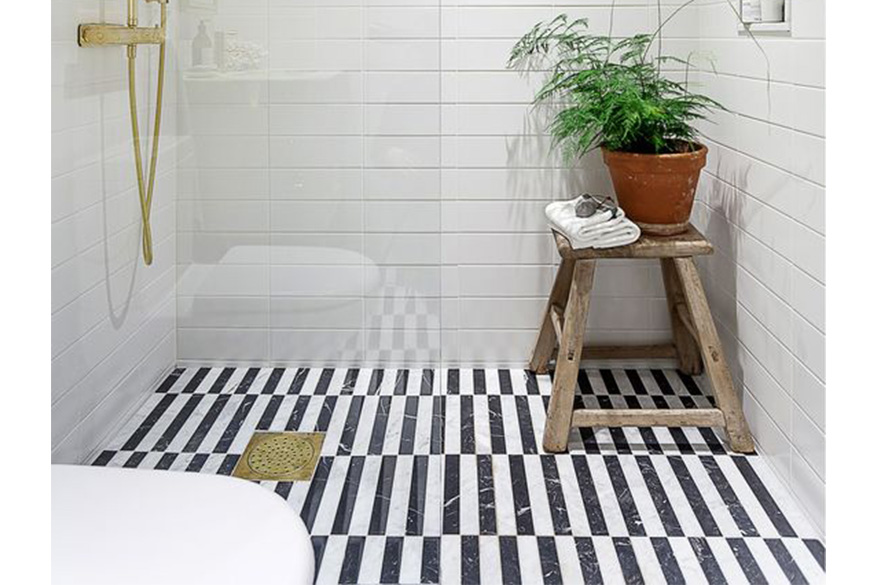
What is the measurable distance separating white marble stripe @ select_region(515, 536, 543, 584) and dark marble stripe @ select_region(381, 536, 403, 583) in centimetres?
26

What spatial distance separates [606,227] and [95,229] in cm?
129

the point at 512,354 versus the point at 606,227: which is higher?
the point at 606,227

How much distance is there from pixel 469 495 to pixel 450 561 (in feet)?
0.93

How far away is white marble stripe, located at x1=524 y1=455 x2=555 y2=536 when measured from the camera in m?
2.02

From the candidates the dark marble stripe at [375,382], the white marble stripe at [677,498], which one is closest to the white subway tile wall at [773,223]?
the white marble stripe at [677,498]

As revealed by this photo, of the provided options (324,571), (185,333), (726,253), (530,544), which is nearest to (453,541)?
(530,544)

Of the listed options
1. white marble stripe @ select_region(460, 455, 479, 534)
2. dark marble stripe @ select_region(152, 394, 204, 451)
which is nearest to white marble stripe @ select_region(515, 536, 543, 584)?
white marble stripe @ select_region(460, 455, 479, 534)

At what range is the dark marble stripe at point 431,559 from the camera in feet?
5.85

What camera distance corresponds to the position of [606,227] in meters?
2.39

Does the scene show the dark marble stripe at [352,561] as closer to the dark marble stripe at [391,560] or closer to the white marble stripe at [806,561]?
the dark marble stripe at [391,560]

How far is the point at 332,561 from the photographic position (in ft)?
5.78

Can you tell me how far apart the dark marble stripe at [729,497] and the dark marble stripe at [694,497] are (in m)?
0.05
